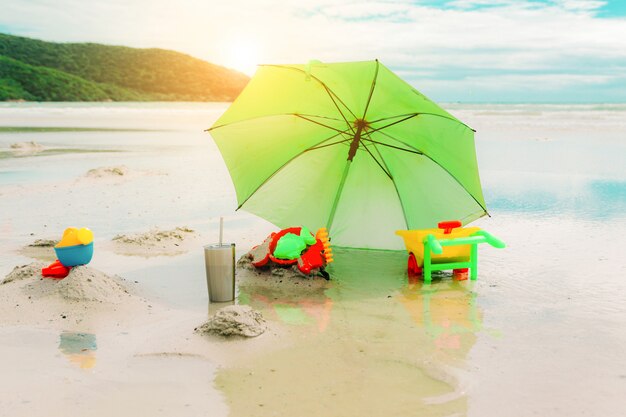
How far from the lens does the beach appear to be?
4.03 m

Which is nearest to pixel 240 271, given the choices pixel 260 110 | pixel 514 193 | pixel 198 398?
pixel 260 110

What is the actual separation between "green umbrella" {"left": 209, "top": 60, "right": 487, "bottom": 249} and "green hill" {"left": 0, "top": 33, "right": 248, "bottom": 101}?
105655 millimetres

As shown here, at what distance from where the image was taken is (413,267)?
24.0 ft

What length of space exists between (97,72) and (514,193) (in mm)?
143449

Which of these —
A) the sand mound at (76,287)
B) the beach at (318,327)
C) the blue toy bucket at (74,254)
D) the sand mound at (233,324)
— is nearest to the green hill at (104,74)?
the beach at (318,327)

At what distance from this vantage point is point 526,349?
4918 mm

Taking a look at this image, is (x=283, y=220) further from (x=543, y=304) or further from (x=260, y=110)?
(x=543, y=304)

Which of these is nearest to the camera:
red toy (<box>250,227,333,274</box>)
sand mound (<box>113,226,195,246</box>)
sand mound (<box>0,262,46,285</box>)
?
sand mound (<box>0,262,46,285</box>)

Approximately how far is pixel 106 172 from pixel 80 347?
1054cm

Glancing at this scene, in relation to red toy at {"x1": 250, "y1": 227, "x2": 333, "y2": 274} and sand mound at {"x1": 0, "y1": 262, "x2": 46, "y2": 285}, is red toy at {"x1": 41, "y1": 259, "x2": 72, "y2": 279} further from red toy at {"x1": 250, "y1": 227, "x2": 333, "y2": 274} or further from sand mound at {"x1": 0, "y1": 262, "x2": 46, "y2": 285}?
red toy at {"x1": 250, "y1": 227, "x2": 333, "y2": 274}

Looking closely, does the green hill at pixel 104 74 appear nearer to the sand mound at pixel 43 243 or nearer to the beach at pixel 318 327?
the sand mound at pixel 43 243

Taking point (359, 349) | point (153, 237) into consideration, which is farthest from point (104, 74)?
point (359, 349)

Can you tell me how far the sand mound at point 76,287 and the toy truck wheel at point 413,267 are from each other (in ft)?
10.7

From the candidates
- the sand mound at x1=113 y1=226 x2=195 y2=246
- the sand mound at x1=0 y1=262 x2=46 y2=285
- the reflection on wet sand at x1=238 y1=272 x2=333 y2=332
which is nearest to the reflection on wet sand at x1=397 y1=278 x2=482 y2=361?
the reflection on wet sand at x1=238 y1=272 x2=333 y2=332
